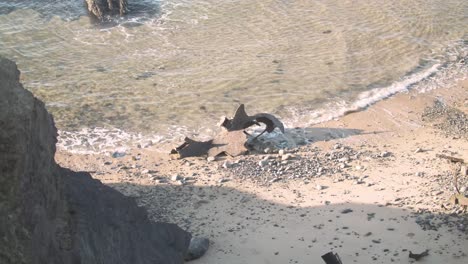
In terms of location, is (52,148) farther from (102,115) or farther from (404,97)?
(404,97)

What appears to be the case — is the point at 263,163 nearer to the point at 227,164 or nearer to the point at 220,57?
the point at 227,164

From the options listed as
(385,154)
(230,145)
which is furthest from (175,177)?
(385,154)

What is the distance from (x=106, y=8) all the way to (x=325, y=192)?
10.0 meters

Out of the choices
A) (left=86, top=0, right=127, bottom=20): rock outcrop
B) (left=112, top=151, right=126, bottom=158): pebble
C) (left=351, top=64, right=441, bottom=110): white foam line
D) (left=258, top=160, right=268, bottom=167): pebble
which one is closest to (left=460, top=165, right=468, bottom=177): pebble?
(left=258, top=160, right=268, bottom=167): pebble

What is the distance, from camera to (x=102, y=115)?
11.0m

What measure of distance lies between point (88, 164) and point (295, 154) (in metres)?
3.10

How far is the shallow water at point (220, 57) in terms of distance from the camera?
11328mm

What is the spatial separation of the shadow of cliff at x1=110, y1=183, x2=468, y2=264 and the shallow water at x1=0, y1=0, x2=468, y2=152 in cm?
262

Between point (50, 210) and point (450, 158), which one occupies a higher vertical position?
point (50, 210)

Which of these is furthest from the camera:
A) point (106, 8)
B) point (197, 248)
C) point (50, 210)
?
point (106, 8)

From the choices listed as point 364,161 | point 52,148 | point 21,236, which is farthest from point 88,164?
point 21,236

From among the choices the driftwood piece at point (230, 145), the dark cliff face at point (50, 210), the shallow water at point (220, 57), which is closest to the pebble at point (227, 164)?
the driftwood piece at point (230, 145)

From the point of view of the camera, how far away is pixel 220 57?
1359cm

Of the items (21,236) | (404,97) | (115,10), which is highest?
(21,236)
